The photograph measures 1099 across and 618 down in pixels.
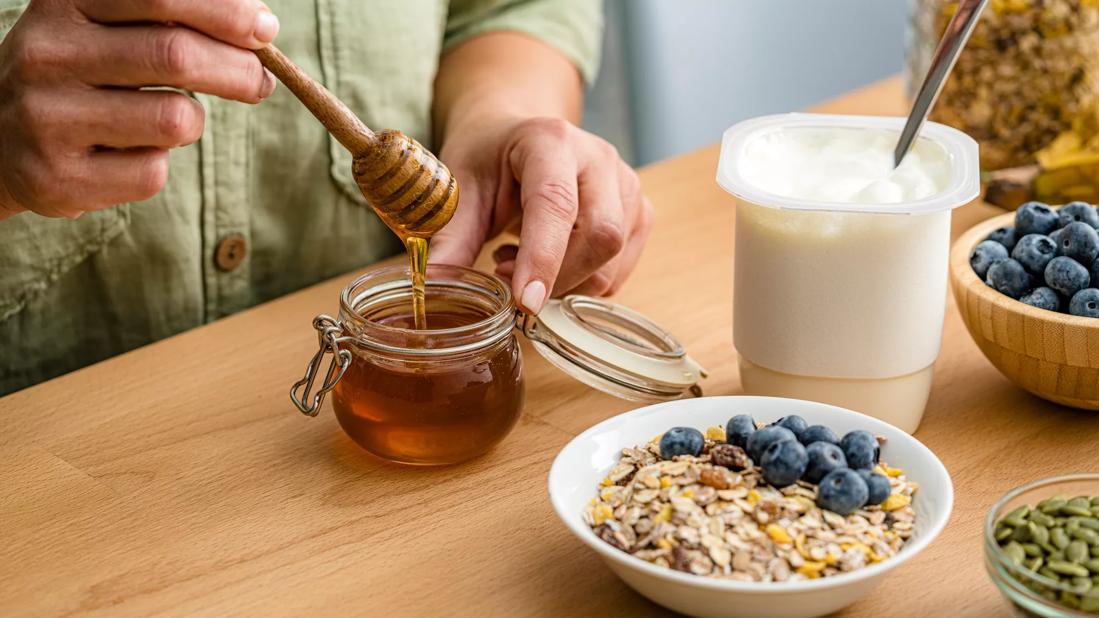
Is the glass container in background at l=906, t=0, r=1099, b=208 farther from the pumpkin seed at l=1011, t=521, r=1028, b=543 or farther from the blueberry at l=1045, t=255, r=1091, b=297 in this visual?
the pumpkin seed at l=1011, t=521, r=1028, b=543

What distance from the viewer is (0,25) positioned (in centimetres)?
121

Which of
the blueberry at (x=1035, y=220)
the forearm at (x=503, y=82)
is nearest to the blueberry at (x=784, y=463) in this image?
the blueberry at (x=1035, y=220)

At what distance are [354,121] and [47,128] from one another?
230 mm

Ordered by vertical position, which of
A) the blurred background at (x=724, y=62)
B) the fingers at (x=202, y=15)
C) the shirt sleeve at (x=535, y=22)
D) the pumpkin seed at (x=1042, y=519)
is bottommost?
the blurred background at (x=724, y=62)

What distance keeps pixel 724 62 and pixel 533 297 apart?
2034 mm

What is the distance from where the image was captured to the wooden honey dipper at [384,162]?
89 cm

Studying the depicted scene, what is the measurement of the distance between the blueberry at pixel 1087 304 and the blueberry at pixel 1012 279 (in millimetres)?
47

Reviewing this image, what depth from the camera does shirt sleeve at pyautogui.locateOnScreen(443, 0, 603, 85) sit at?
1.65 meters

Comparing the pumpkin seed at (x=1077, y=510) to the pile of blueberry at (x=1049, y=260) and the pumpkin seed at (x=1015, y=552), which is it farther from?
the pile of blueberry at (x=1049, y=260)

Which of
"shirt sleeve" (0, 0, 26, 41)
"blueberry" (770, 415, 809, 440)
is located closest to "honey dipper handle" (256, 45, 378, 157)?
"blueberry" (770, 415, 809, 440)

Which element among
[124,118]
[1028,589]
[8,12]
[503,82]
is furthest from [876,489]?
[8,12]

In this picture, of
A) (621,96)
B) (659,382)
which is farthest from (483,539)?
(621,96)

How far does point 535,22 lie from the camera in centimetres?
165

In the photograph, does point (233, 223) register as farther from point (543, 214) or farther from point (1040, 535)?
point (1040, 535)
